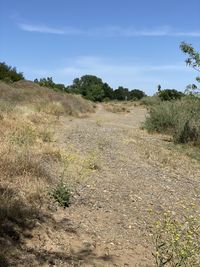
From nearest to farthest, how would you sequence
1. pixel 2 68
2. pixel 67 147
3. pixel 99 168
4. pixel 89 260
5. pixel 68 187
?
1. pixel 89 260
2. pixel 68 187
3. pixel 99 168
4. pixel 67 147
5. pixel 2 68

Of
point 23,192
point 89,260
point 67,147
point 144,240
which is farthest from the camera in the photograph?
point 67,147

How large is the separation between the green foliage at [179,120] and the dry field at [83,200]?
4.05m

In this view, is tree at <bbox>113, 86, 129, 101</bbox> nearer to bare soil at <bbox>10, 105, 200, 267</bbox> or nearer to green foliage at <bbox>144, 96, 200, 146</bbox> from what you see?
green foliage at <bbox>144, 96, 200, 146</bbox>

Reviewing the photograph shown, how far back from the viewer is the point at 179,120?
17.4 meters

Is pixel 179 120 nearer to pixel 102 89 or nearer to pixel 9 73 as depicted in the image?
pixel 9 73

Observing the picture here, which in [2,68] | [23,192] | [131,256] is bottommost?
[131,256]

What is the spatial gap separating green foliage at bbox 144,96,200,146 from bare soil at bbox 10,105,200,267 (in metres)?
3.46

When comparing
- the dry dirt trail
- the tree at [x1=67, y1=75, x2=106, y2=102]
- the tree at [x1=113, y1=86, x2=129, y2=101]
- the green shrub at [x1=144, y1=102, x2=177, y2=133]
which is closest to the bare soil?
the dry dirt trail

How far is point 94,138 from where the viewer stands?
45.5ft

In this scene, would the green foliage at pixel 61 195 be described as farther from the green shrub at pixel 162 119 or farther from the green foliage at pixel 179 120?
the green shrub at pixel 162 119

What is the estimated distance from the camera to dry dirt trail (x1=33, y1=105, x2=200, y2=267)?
552 centimetres

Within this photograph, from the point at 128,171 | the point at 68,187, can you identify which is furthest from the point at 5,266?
the point at 128,171

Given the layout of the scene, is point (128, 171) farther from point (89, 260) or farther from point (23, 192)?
point (89, 260)

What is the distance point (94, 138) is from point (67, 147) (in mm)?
2811
